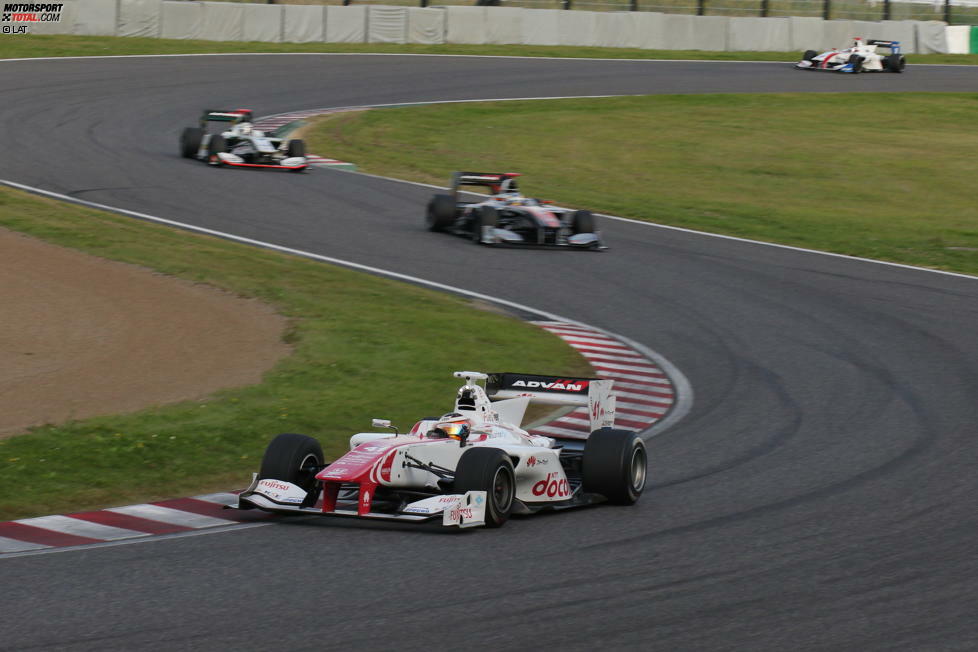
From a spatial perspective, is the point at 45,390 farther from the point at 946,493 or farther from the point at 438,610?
the point at 946,493

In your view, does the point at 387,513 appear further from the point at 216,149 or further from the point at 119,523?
the point at 216,149

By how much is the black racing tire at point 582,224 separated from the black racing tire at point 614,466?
1238 centimetres

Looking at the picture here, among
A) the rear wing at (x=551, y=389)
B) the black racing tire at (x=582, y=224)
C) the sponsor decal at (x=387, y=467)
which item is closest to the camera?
the sponsor decal at (x=387, y=467)

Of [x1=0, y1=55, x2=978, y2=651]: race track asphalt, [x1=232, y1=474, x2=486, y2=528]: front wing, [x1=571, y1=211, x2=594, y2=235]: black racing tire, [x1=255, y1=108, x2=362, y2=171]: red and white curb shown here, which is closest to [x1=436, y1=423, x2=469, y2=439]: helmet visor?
[x1=232, y1=474, x2=486, y2=528]: front wing

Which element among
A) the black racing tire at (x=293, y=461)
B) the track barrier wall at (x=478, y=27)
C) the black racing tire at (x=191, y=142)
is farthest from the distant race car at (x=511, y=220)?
the track barrier wall at (x=478, y=27)

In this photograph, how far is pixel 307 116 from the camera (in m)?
34.9

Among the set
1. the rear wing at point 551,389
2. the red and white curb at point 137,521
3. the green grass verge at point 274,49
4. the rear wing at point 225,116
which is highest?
the green grass verge at point 274,49

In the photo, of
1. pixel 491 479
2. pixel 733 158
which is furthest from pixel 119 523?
pixel 733 158

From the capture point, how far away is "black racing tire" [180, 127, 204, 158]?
2838cm

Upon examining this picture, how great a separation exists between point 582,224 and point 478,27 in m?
27.2

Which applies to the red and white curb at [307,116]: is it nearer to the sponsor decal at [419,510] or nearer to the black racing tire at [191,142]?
the black racing tire at [191,142]

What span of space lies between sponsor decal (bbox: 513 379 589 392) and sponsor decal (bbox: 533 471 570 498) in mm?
967

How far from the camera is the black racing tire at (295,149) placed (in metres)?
27.8

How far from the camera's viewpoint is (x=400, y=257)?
2114 cm
